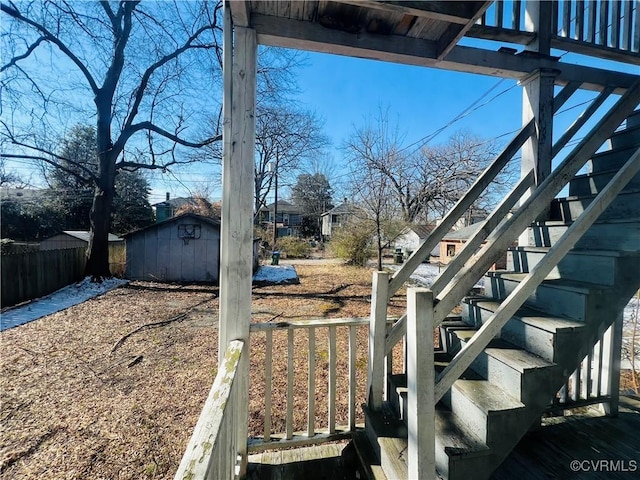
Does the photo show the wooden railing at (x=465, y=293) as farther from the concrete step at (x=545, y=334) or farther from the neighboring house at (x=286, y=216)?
the neighboring house at (x=286, y=216)

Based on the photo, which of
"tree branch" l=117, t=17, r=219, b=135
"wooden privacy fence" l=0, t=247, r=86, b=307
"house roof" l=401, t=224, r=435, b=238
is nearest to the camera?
"wooden privacy fence" l=0, t=247, r=86, b=307

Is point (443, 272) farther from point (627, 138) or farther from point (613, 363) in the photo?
point (627, 138)

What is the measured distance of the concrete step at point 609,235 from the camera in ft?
5.22

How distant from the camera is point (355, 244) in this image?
38.9ft

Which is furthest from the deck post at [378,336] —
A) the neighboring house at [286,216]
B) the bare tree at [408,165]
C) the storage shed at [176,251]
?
the neighboring house at [286,216]

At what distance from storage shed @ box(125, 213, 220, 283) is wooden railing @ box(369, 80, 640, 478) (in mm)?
9014

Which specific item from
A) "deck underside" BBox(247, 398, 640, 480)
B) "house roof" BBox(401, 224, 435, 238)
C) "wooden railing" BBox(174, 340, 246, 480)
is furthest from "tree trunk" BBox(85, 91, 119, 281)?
"house roof" BBox(401, 224, 435, 238)

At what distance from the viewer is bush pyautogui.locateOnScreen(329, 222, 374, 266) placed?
37.6ft

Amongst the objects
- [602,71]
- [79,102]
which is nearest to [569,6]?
[602,71]

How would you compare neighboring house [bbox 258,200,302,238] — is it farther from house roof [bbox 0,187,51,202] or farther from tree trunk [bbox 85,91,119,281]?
tree trunk [bbox 85,91,119,281]

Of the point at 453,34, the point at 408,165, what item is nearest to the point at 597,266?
the point at 453,34

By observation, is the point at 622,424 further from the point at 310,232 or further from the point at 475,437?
the point at 310,232

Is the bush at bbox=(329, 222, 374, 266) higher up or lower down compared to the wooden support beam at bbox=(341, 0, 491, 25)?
lower down

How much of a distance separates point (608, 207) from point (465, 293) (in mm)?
1676
